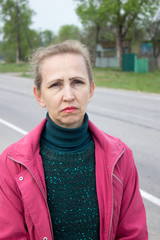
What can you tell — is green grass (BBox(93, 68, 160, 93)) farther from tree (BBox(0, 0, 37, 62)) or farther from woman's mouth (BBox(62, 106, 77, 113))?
tree (BBox(0, 0, 37, 62))

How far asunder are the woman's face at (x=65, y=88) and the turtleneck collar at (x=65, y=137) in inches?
1.7

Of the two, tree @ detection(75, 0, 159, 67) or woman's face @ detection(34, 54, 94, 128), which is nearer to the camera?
woman's face @ detection(34, 54, 94, 128)

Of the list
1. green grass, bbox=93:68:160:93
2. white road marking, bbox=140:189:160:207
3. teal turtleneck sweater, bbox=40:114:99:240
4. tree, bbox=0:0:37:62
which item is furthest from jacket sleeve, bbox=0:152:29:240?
tree, bbox=0:0:37:62

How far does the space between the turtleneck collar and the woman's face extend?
4 centimetres

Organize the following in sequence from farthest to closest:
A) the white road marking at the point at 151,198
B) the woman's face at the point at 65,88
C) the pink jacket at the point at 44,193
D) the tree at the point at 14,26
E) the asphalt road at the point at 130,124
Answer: the tree at the point at 14,26, the asphalt road at the point at 130,124, the white road marking at the point at 151,198, the woman's face at the point at 65,88, the pink jacket at the point at 44,193

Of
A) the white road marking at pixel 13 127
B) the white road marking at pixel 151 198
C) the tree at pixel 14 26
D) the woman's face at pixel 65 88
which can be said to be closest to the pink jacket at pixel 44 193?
the woman's face at pixel 65 88

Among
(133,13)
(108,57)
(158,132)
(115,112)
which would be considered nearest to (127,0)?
(133,13)

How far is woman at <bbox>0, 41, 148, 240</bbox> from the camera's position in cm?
172

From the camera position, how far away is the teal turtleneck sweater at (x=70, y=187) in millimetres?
1791

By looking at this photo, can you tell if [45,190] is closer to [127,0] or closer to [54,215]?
[54,215]

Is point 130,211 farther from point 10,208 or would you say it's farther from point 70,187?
point 10,208

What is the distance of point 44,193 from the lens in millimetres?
1723

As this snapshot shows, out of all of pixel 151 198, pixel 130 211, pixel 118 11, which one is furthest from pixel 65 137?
pixel 118 11

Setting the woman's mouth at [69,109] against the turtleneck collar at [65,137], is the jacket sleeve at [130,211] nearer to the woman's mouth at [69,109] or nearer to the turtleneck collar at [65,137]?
the turtleneck collar at [65,137]
